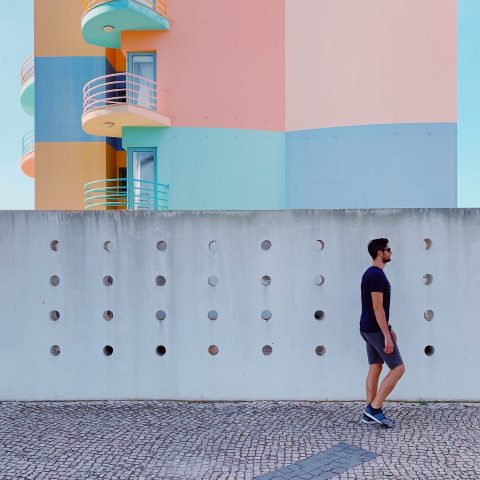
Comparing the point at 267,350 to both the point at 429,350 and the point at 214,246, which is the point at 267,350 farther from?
the point at 429,350

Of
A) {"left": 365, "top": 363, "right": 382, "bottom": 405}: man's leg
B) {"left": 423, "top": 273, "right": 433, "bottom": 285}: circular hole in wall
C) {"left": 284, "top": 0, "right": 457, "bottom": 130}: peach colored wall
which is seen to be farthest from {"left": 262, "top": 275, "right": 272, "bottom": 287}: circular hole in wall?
{"left": 284, "top": 0, "right": 457, "bottom": 130}: peach colored wall

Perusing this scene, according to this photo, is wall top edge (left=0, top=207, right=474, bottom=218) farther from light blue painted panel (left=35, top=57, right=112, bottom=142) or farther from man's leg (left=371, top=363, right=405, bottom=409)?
light blue painted panel (left=35, top=57, right=112, bottom=142)

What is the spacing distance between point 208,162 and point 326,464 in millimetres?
9781

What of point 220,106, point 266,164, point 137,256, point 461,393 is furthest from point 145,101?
point 461,393

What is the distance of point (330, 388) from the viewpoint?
5219 mm

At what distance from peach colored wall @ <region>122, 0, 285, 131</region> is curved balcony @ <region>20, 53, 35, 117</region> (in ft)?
15.7

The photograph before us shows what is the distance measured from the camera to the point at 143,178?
491 inches

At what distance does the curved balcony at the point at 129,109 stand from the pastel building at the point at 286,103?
0.20ft

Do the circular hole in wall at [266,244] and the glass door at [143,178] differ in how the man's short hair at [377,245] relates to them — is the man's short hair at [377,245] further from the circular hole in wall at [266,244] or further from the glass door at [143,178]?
the glass door at [143,178]

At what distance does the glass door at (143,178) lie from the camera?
39.8 ft

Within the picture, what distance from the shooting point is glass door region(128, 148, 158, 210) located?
1212 cm

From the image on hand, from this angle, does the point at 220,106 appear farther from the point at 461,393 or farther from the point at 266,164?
the point at 461,393

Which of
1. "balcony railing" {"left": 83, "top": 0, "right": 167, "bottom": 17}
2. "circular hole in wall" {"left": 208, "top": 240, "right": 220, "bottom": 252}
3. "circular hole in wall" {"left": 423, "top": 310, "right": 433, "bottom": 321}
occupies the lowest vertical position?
"circular hole in wall" {"left": 423, "top": 310, "right": 433, "bottom": 321}

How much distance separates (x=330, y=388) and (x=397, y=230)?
6.73 feet
